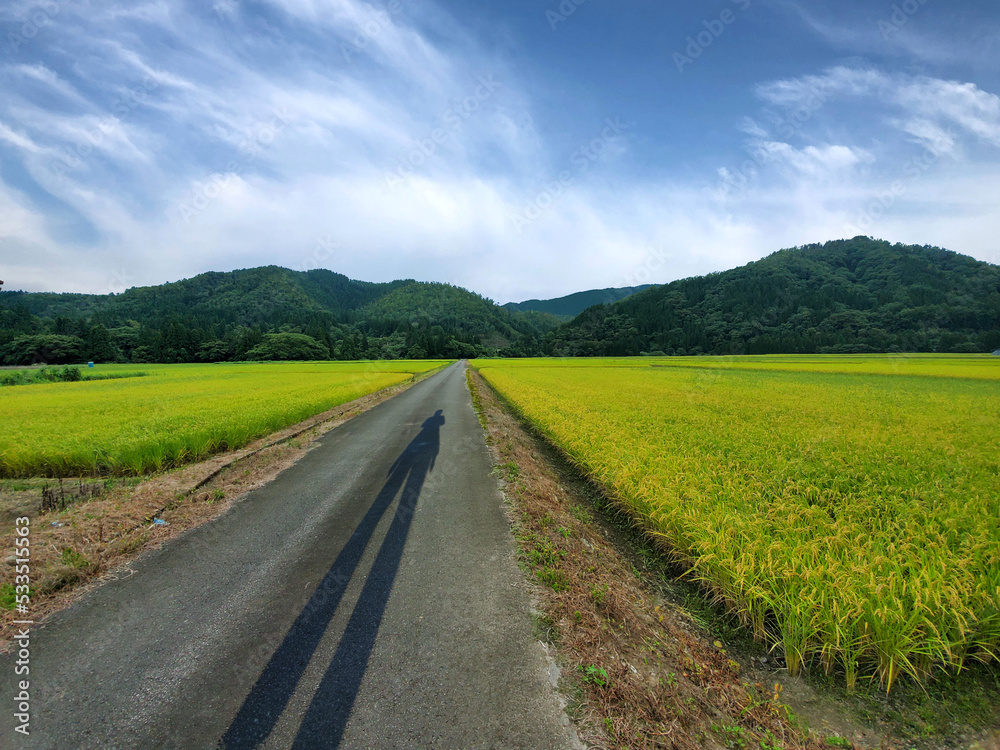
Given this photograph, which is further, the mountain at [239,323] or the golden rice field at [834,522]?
the mountain at [239,323]

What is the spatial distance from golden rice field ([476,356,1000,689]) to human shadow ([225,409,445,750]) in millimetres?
3220

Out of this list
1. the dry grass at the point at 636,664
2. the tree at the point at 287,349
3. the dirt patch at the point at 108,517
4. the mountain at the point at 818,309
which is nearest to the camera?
the dry grass at the point at 636,664

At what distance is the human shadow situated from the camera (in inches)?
89.3

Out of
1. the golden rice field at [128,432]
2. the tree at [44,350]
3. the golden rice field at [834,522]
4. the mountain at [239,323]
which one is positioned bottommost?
the golden rice field at [834,522]

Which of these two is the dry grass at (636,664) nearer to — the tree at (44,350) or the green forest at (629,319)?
the tree at (44,350)

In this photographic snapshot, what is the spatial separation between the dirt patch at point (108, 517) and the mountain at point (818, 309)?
103120 mm

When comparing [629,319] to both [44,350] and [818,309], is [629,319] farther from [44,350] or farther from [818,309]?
[44,350]

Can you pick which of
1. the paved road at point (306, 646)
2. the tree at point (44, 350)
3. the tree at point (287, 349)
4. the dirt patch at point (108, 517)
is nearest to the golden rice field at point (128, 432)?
the dirt patch at point (108, 517)

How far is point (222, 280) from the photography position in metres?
141

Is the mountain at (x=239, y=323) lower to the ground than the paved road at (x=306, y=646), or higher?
higher

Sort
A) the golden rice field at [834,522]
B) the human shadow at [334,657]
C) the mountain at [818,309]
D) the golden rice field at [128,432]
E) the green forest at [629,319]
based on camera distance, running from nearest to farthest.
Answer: the human shadow at [334,657] < the golden rice field at [834,522] < the golden rice field at [128,432] < the green forest at [629,319] < the mountain at [818,309]

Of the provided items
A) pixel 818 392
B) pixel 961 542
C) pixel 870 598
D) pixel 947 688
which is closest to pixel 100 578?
pixel 870 598

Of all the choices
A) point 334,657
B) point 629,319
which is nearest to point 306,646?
point 334,657

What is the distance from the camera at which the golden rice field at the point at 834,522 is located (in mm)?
3037
